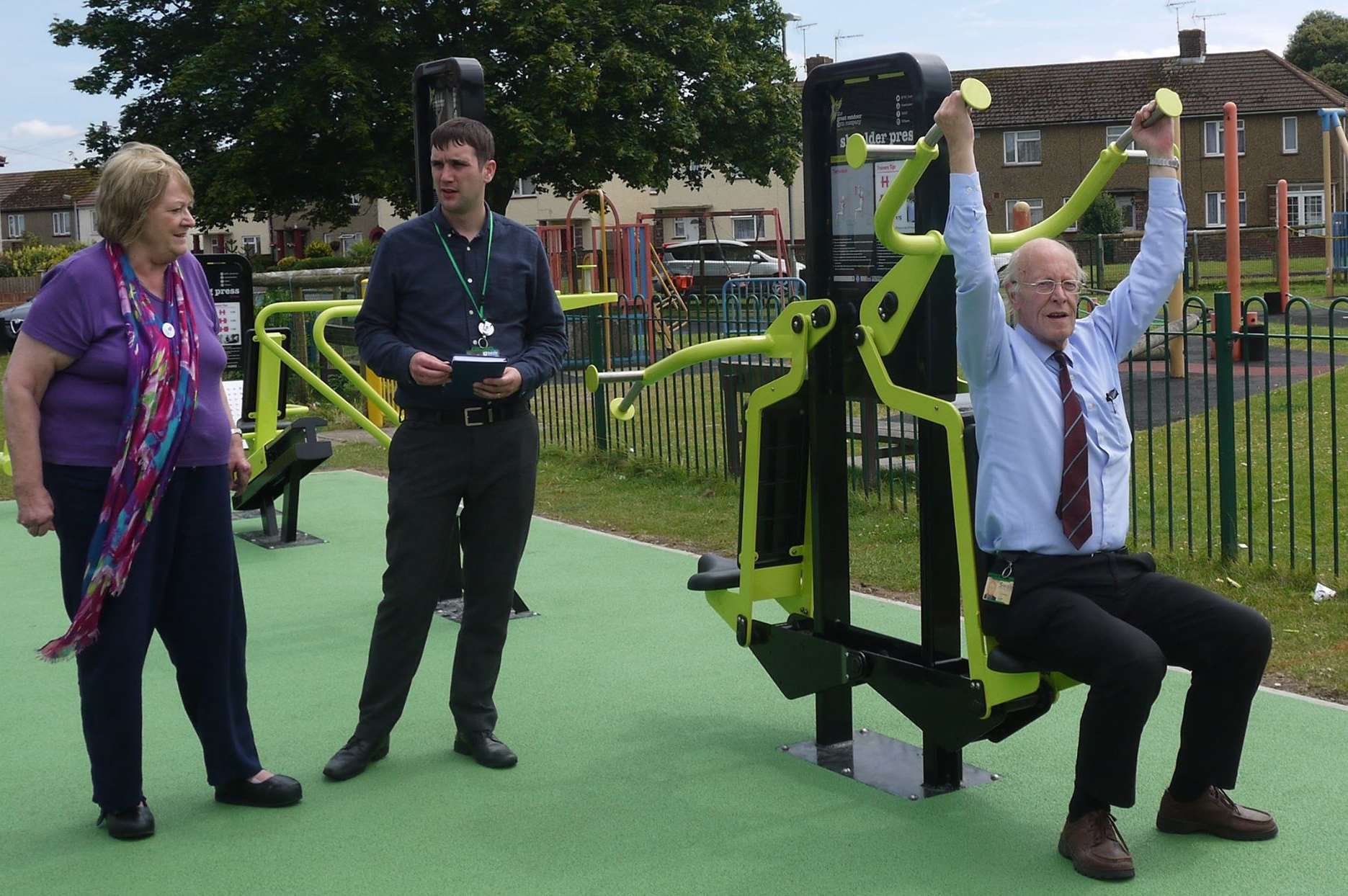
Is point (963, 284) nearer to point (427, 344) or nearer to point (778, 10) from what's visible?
point (427, 344)

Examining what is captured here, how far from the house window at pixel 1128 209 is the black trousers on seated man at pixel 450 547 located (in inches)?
2042

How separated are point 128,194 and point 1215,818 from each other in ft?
10.6

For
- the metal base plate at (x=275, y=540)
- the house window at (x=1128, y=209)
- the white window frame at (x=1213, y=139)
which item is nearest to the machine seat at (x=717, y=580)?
the metal base plate at (x=275, y=540)

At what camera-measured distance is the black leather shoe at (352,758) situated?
453cm

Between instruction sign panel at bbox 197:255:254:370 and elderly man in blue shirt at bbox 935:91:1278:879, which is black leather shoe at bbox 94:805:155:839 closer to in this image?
elderly man in blue shirt at bbox 935:91:1278:879

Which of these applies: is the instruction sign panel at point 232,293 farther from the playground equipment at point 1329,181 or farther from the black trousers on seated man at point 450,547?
the playground equipment at point 1329,181

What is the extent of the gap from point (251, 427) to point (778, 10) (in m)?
28.3

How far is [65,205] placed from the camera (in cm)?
8344

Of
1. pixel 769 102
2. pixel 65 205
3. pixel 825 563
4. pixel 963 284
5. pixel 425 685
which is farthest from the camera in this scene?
pixel 65 205

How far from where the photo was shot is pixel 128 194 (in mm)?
3898

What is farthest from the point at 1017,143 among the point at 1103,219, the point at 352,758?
the point at 352,758

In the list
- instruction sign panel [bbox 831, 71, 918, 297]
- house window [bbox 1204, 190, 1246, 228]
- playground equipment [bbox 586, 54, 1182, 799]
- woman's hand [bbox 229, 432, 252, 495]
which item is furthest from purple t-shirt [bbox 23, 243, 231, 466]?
house window [bbox 1204, 190, 1246, 228]

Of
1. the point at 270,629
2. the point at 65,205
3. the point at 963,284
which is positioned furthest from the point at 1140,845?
the point at 65,205

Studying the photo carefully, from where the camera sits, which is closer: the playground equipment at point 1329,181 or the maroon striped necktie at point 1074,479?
the maroon striped necktie at point 1074,479
